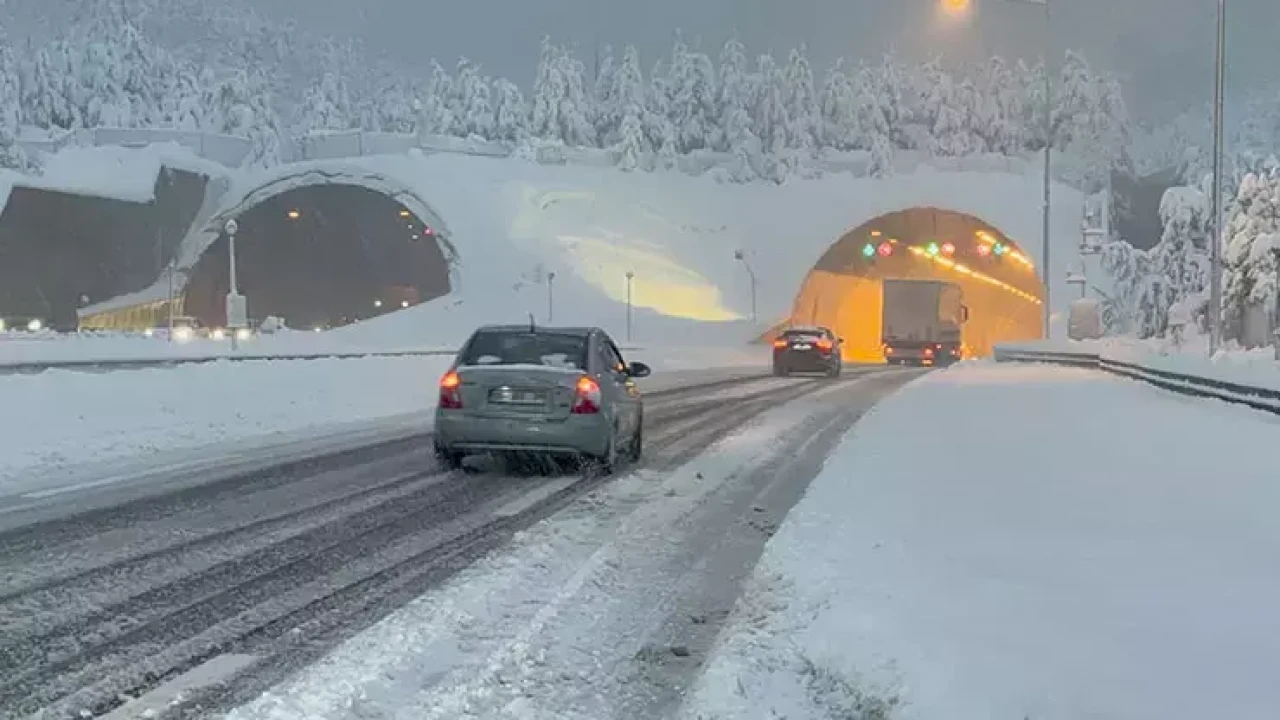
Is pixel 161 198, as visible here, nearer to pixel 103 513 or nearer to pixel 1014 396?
pixel 1014 396

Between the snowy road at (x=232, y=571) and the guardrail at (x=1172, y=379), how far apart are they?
10177 mm

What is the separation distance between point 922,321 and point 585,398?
155 ft

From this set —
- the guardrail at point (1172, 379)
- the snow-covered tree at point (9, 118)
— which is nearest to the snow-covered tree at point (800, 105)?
the guardrail at point (1172, 379)

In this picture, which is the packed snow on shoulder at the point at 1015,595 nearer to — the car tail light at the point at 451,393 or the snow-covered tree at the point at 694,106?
the car tail light at the point at 451,393

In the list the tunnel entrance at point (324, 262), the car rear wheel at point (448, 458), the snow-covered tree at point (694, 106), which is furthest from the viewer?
the snow-covered tree at point (694, 106)

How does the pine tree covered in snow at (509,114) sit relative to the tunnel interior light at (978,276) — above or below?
above

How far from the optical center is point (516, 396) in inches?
494

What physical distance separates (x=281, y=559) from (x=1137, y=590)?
5.38 m

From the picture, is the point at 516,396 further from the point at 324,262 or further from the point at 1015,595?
the point at 324,262

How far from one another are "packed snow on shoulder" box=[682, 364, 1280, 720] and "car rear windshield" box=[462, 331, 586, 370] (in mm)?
3118

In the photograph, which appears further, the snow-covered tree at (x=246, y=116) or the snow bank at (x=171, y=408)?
the snow-covered tree at (x=246, y=116)

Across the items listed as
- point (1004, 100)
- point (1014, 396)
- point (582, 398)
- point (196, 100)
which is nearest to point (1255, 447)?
point (582, 398)

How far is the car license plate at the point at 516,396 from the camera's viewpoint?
12.5m

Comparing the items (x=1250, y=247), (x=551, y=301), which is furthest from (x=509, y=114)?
(x=1250, y=247)
